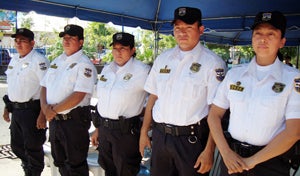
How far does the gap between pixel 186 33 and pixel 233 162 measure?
3.25ft

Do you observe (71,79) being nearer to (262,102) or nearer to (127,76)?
(127,76)

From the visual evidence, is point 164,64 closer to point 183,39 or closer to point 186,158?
point 183,39

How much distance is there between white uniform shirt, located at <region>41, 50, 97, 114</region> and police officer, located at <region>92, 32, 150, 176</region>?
0.75 feet

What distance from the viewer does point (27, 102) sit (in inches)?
143

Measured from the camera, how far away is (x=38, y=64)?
3.66 m

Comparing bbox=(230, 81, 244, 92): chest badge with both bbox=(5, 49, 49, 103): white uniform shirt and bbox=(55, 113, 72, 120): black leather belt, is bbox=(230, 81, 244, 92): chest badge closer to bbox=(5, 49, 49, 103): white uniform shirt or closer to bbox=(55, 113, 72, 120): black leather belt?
bbox=(55, 113, 72, 120): black leather belt

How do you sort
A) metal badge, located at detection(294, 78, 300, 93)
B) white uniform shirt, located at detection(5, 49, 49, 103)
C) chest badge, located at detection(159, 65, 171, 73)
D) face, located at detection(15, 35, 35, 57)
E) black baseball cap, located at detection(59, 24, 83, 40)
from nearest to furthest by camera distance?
metal badge, located at detection(294, 78, 300, 93), chest badge, located at detection(159, 65, 171, 73), black baseball cap, located at detection(59, 24, 83, 40), white uniform shirt, located at detection(5, 49, 49, 103), face, located at detection(15, 35, 35, 57)

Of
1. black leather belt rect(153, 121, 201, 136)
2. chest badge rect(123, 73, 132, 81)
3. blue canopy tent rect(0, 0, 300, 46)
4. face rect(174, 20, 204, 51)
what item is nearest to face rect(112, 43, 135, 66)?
chest badge rect(123, 73, 132, 81)

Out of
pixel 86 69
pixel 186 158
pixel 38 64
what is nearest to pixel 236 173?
pixel 186 158

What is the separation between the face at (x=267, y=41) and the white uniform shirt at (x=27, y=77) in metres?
2.55

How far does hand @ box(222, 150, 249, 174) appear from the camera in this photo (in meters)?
1.88

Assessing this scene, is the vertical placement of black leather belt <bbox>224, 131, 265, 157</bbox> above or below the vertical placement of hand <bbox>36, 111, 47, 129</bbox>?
above

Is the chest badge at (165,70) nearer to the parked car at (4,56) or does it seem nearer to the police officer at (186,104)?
the police officer at (186,104)

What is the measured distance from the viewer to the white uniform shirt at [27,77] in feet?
11.9
